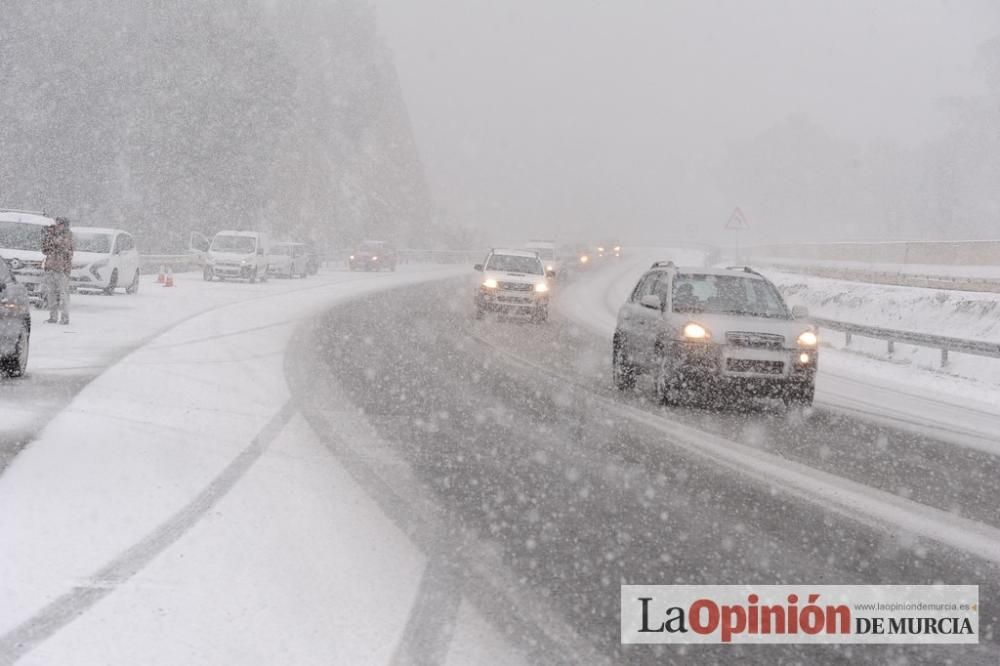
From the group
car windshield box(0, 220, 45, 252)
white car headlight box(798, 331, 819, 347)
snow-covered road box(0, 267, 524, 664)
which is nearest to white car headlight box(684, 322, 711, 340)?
white car headlight box(798, 331, 819, 347)

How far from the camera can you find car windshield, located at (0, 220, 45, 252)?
906 inches

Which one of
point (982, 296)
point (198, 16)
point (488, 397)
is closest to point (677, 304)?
point (488, 397)

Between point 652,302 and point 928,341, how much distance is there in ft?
23.2

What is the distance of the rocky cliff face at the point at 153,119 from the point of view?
155 ft

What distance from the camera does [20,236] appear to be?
23.2 m

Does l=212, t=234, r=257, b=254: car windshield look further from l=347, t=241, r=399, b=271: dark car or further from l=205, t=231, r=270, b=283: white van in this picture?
l=347, t=241, r=399, b=271: dark car

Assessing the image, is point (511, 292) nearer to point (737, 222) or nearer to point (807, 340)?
point (737, 222)

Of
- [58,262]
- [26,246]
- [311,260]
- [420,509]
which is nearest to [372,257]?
[311,260]

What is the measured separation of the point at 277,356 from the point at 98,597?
1104cm

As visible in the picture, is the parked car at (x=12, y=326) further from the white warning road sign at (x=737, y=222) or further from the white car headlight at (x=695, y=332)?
the white warning road sign at (x=737, y=222)

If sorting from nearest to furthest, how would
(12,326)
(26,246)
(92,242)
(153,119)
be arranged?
(12,326) < (26,246) < (92,242) < (153,119)

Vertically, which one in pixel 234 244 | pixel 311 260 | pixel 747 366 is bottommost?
pixel 311 260

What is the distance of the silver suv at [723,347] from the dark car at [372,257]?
150ft

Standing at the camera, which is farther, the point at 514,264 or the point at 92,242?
the point at 92,242
